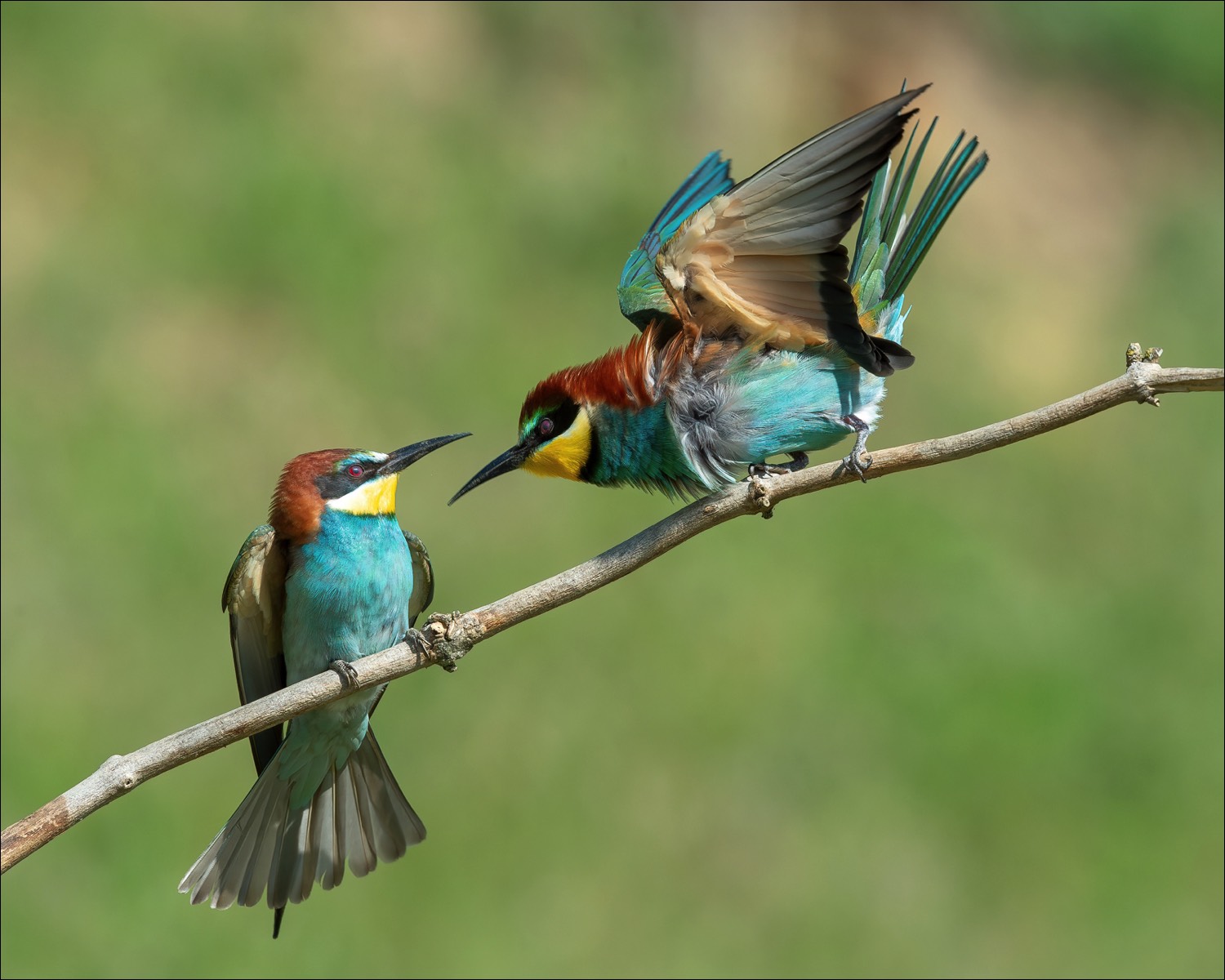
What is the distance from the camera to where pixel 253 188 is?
7.16m

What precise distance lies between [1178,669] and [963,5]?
4.44 m

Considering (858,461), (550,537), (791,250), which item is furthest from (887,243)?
(550,537)

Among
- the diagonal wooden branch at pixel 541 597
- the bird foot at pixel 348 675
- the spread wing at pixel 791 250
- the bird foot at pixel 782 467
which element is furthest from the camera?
the bird foot at pixel 782 467

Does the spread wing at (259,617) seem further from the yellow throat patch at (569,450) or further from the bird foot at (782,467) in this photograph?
the bird foot at (782,467)

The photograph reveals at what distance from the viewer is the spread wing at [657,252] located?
3.77 meters

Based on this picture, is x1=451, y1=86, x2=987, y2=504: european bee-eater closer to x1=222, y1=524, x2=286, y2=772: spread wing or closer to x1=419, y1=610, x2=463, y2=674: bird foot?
x1=222, y1=524, x2=286, y2=772: spread wing

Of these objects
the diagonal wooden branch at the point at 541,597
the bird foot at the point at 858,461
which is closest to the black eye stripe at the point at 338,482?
the diagonal wooden branch at the point at 541,597

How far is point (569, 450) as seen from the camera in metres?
3.67

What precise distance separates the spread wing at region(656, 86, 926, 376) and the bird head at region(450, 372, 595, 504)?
0.37 metres

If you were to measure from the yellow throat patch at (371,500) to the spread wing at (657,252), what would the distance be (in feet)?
2.40

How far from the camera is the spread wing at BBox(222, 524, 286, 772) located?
374 centimetres

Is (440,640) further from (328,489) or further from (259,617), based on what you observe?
(259,617)

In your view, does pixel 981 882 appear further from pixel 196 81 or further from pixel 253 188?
pixel 196 81

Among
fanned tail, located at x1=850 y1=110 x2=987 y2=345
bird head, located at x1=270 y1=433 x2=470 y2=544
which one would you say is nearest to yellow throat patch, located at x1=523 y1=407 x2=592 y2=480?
bird head, located at x1=270 y1=433 x2=470 y2=544
